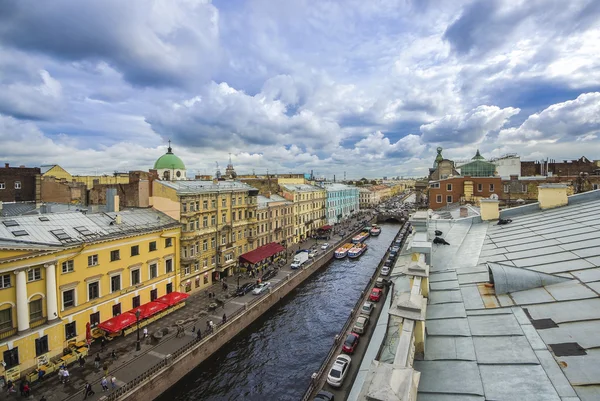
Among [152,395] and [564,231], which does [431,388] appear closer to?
[564,231]

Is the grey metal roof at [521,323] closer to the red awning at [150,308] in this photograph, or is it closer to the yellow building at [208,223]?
the red awning at [150,308]

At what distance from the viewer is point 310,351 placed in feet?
98.3

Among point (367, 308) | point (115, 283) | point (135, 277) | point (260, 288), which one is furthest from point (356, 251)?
point (115, 283)

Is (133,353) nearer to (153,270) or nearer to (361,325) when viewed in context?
(153,270)

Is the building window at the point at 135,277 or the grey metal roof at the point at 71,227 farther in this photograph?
the building window at the point at 135,277

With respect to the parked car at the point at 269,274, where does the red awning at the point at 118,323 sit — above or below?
above

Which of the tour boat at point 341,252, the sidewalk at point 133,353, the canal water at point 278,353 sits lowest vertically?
the canal water at point 278,353

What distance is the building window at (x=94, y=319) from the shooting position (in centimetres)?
2700

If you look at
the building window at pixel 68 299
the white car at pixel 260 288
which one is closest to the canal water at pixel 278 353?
the white car at pixel 260 288

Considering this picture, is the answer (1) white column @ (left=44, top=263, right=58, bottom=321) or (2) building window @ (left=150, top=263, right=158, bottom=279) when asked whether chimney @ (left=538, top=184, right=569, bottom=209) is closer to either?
(1) white column @ (left=44, top=263, right=58, bottom=321)

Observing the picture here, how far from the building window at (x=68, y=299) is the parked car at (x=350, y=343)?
2245 centimetres

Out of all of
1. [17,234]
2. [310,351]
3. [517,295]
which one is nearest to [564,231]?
[517,295]

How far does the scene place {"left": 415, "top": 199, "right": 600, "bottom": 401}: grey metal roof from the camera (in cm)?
617

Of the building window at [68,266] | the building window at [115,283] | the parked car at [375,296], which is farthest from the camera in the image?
the parked car at [375,296]
